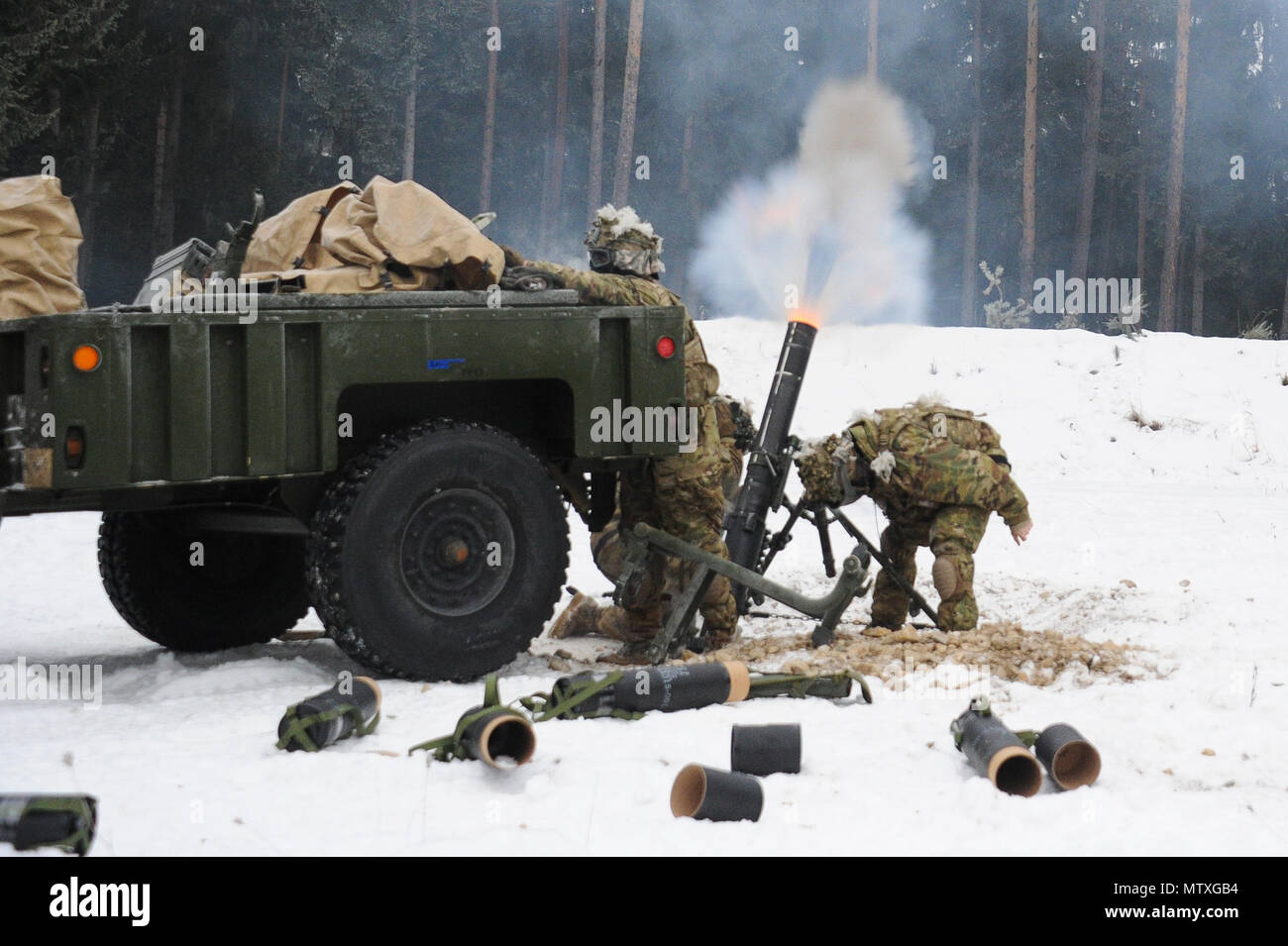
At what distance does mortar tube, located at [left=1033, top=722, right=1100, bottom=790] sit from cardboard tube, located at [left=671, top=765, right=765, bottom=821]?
0.98m

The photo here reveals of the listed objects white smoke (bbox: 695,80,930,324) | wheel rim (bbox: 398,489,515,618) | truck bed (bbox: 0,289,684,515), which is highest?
white smoke (bbox: 695,80,930,324)

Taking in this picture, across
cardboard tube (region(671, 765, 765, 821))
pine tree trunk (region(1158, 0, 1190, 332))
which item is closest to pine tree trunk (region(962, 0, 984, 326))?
pine tree trunk (region(1158, 0, 1190, 332))

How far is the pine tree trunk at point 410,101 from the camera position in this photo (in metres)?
26.0

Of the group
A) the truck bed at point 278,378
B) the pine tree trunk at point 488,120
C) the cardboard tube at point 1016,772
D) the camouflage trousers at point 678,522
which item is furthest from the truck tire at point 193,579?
the pine tree trunk at point 488,120

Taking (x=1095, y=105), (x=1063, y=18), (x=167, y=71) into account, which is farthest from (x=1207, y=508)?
(x=1063, y=18)

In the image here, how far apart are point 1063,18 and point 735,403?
104ft

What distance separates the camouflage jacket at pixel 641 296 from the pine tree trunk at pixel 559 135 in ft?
81.2

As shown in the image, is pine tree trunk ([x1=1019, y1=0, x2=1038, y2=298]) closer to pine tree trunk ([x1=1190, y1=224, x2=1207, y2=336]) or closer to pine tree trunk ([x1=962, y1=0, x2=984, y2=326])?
pine tree trunk ([x1=962, y1=0, x2=984, y2=326])

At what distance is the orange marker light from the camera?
16.5ft

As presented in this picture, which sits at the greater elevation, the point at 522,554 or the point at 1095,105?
the point at 1095,105

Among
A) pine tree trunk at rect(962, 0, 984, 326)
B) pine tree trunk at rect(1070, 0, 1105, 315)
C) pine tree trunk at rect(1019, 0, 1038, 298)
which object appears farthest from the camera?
pine tree trunk at rect(962, 0, 984, 326)

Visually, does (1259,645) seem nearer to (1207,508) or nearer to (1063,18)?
(1207,508)

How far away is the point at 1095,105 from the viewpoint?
32406 mm

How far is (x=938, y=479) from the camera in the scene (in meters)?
7.45
